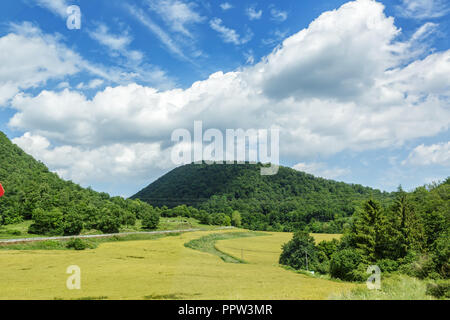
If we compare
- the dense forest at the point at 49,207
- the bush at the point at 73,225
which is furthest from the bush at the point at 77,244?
the dense forest at the point at 49,207

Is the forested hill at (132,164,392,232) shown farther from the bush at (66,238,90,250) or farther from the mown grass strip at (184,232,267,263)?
the bush at (66,238,90,250)

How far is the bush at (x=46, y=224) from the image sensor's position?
80.9m

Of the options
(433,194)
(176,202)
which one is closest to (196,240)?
(433,194)

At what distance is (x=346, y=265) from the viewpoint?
149ft

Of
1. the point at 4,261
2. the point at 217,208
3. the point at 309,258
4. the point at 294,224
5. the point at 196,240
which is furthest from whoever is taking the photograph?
the point at 217,208

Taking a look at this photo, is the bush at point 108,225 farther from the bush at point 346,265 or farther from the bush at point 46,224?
the bush at point 346,265

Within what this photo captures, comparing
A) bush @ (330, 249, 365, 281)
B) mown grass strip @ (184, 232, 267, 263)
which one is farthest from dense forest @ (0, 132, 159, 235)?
bush @ (330, 249, 365, 281)

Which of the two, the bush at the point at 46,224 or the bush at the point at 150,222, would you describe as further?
the bush at the point at 150,222

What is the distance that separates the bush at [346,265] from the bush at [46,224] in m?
70.9
